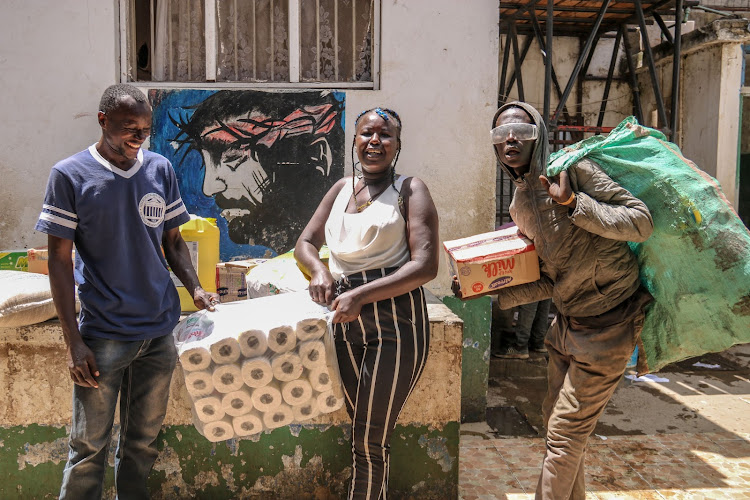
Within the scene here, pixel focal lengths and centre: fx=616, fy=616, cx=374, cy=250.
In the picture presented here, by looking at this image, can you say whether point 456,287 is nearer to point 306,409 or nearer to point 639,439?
point 306,409

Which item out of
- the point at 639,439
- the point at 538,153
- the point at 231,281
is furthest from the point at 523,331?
the point at 538,153

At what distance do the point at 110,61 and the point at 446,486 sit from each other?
A: 13.3 ft

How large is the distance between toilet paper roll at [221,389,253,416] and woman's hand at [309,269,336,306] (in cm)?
51

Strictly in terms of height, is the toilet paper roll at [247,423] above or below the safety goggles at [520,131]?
below

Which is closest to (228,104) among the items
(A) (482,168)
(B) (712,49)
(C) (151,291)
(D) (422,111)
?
(D) (422,111)

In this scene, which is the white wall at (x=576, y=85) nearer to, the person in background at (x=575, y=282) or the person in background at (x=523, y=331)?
the person in background at (x=523, y=331)

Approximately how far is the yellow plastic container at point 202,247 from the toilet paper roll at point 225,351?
4.03 feet

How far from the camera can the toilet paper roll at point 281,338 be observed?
2613mm

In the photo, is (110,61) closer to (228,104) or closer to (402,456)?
(228,104)

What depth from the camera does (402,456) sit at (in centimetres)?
343

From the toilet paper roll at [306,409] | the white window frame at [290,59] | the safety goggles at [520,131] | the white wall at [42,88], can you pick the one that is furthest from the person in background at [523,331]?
the white wall at [42,88]

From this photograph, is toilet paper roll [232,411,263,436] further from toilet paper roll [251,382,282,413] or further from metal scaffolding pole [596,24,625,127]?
metal scaffolding pole [596,24,625,127]

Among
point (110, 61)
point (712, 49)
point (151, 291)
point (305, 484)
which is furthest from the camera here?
point (712, 49)

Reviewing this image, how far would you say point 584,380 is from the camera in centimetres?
275
